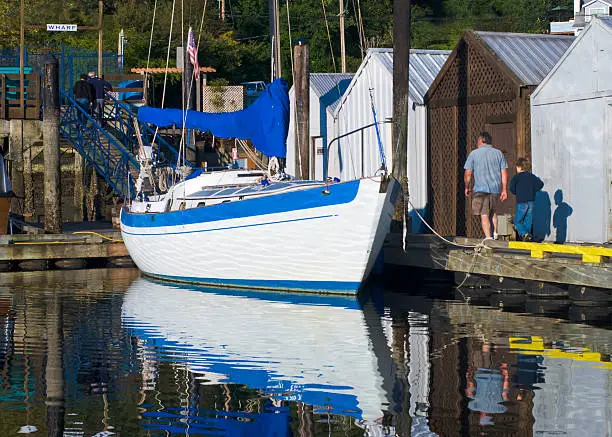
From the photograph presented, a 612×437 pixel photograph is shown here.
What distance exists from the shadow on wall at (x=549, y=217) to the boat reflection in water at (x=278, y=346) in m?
3.93

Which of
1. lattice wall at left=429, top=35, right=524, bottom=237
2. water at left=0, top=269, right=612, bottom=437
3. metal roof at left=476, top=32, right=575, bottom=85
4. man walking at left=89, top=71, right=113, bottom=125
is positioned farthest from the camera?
man walking at left=89, top=71, right=113, bottom=125

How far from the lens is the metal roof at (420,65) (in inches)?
1009

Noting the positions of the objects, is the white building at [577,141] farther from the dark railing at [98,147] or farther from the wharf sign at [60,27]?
the wharf sign at [60,27]

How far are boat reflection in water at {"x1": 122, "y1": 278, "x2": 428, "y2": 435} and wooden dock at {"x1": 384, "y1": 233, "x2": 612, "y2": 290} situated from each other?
2094 millimetres

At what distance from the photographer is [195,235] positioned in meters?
22.1

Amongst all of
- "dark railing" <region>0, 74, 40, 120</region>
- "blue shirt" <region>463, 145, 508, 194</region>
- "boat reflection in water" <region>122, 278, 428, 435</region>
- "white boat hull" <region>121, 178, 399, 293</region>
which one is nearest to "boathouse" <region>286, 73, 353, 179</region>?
"dark railing" <region>0, 74, 40, 120</region>

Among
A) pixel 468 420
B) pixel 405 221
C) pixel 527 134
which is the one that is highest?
pixel 527 134

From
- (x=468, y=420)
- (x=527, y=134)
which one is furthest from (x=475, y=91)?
(x=468, y=420)

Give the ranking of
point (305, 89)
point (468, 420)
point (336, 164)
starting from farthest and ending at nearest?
point (336, 164) → point (305, 89) → point (468, 420)

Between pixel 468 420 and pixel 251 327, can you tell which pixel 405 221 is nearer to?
pixel 251 327

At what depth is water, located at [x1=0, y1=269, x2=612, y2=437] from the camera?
995 centimetres

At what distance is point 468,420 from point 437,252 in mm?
11324

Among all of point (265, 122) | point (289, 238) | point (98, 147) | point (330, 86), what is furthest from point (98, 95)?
point (289, 238)

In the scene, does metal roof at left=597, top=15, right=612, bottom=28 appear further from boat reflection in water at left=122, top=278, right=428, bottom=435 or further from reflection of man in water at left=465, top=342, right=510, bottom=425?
reflection of man in water at left=465, top=342, right=510, bottom=425
